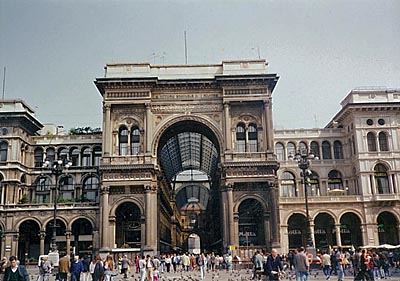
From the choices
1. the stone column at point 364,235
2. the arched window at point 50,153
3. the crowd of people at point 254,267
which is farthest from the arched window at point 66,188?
the stone column at point 364,235

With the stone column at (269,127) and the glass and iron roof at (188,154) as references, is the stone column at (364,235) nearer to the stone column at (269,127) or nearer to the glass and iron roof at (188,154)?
the stone column at (269,127)

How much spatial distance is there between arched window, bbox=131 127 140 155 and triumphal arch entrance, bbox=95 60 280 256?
0.11m

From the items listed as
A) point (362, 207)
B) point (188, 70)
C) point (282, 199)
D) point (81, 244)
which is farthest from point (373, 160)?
point (81, 244)

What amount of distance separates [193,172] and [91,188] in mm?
38484

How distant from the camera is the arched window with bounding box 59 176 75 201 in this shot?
203 feet

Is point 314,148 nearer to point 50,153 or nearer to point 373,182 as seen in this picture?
point 373,182

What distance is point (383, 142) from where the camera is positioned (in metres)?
58.1

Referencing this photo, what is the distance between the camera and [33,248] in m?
56.6

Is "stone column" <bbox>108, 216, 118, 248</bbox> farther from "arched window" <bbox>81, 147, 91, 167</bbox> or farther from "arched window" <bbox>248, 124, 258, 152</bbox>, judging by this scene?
"arched window" <bbox>81, 147, 91, 167</bbox>

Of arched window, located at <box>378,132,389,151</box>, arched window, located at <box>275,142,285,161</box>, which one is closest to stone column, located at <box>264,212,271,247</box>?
arched window, located at <box>275,142,285,161</box>

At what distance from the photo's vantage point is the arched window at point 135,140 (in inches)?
1961

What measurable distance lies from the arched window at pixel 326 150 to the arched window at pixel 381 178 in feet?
22.2

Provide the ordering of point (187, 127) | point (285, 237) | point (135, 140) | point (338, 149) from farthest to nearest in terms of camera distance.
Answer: point (338, 149), point (285, 237), point (187, 127), point (135, 140)

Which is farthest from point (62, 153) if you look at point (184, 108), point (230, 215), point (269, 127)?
point (269, 127)
